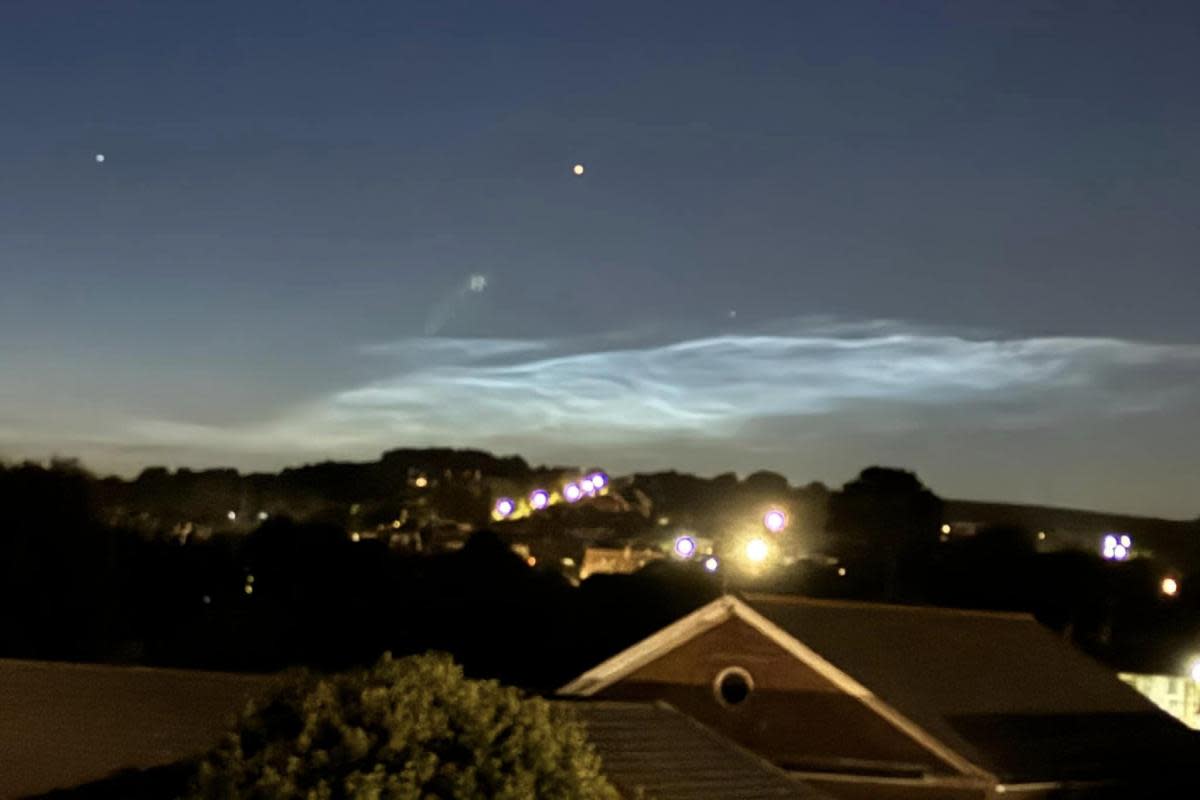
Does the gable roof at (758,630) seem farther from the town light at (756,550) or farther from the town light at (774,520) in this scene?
the town light at (756,550)

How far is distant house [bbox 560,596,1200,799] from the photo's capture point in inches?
1045

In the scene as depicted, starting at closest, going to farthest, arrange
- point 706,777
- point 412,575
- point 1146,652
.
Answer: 1. point 706,777
2. point 1146,652
3. point 412,575

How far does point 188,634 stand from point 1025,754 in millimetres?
35391

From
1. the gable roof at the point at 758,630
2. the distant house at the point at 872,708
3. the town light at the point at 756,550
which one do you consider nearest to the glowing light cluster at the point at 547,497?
the town light at the point at 756,550

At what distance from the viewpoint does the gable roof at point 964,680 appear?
2711cm

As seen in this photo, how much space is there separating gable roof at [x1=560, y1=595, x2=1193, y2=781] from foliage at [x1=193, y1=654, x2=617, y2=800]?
13091 mm

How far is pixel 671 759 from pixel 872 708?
8.32 m

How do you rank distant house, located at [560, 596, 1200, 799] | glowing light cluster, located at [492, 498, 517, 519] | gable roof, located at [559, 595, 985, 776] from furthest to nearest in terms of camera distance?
glowing light cluster, located at [492, 498, 517, 519], distant house, located at [560, 596, 1200, 799], gable roof, located at [559, 595, 985, 776]

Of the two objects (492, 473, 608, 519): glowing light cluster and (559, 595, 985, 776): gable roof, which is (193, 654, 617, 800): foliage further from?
(492, 473, 608, 519): glowing light cluster

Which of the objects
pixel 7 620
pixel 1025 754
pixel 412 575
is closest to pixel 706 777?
pixel 1025 754

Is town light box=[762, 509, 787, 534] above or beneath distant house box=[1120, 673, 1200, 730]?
above

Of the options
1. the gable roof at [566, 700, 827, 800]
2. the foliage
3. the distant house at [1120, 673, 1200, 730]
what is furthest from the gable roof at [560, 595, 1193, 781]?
the distant house at [1120, 673, 1200, 730]

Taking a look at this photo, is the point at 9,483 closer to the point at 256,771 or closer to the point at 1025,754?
the point at 1025,754

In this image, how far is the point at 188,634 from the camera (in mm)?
56875
